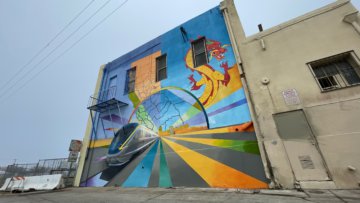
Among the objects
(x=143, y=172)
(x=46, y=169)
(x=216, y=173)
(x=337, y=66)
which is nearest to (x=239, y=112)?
(x=216, y=173)

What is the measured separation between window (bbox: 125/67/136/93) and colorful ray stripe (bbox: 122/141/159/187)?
5.01m

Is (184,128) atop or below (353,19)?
below

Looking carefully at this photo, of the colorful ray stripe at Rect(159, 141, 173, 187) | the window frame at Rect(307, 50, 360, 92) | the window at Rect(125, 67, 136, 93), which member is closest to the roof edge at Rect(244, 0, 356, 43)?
the window frame at Rect(307, 50, 360, 92)

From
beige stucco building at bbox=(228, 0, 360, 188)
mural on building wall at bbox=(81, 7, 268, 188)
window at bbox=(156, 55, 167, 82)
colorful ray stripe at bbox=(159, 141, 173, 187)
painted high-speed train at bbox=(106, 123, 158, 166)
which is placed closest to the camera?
beige stucco building at bbox=(228, 0, 360, 188)

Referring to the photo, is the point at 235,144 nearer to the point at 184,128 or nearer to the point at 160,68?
the point at 184,128

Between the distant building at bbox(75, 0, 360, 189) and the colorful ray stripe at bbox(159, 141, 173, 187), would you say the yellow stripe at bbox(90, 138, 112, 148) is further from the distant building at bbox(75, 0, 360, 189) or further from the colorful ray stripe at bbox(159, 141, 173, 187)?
the colorful ray stripe at bbox(159, 141, 173, 187)

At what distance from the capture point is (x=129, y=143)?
29.7ft

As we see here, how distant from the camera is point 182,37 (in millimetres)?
10445

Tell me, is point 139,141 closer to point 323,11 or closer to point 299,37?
point 299,37

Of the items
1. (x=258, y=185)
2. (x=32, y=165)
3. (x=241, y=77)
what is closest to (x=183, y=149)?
(x=258, y=185)

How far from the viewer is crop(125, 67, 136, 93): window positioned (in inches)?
456

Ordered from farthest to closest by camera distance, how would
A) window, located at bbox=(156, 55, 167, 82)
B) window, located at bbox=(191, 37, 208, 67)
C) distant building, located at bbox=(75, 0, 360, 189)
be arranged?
window, located at bbox=(156, 55, 167, 82)
window, located at bbox=(191, 37, 208, 67)
distant building, located at bbox=(75, 0, 360, 189)

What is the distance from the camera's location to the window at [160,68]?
1047 centimetres

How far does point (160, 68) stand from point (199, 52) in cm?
294
